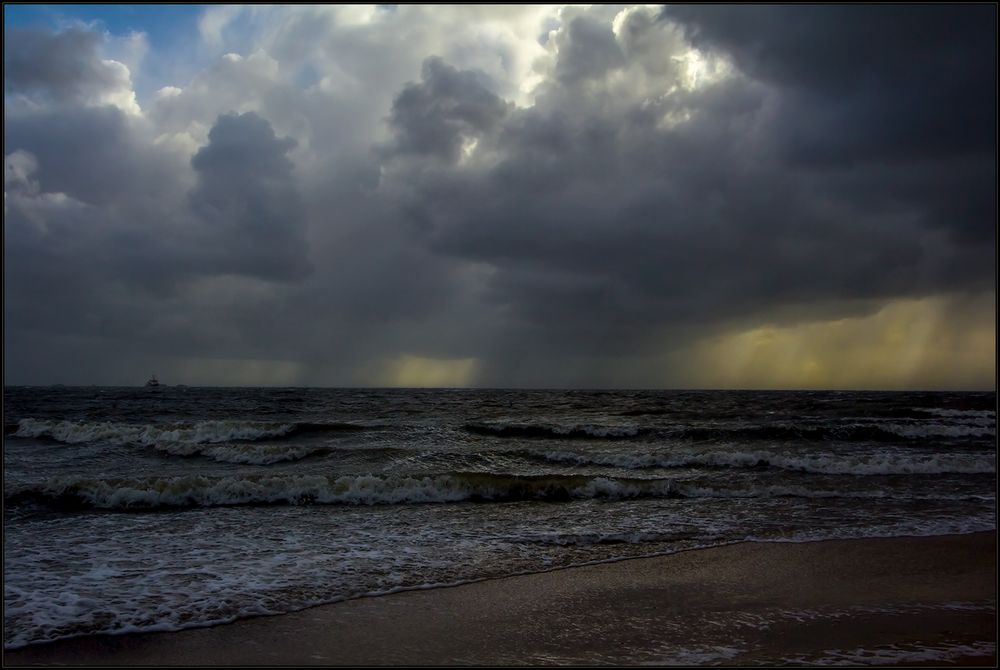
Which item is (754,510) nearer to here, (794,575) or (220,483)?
(794,575)

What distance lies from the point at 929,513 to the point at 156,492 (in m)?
17.3

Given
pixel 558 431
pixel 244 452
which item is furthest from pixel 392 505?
pixel 558 431

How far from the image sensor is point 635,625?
20.9 ft

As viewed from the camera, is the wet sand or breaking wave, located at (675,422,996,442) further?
breaking wave, located at (675,422,996,442)

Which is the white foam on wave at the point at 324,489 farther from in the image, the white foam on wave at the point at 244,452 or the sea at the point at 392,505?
the white foam on wave at the point at 244,452

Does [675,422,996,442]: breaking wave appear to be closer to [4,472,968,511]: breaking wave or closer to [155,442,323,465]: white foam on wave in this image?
[4,472,968,511]: breaking wave

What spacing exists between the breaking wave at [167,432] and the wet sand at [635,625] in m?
21.4

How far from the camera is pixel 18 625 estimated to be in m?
6.39

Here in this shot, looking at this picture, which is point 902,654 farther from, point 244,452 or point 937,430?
point 937,430

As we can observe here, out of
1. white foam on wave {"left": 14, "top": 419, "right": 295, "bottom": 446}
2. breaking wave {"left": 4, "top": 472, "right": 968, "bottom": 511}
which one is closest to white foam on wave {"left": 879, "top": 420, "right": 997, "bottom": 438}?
breaking wave {"left": 4, "top": 472, "right": 968, "bottom": 511}

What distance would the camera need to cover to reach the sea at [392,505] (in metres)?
7.75

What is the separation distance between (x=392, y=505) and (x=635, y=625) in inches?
339

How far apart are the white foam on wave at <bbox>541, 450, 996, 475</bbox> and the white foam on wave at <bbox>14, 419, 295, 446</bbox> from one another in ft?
49.0

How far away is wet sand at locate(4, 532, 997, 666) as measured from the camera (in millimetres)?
5621
